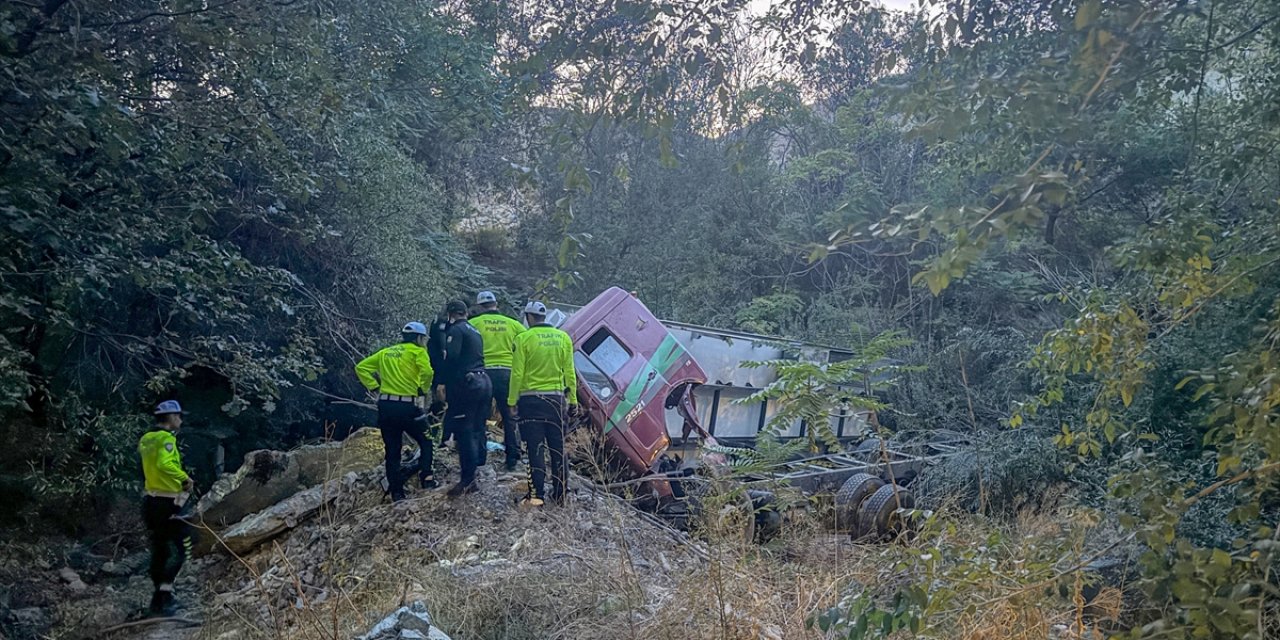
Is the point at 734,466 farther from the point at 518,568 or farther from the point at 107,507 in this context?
the point at 107,507

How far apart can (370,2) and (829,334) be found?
942 cm

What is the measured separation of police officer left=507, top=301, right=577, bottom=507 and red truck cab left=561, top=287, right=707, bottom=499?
1.32m

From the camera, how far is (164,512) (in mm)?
8195

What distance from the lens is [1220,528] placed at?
7031 mm

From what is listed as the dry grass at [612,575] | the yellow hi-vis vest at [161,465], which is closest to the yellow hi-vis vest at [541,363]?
the dry grass at [612,575]

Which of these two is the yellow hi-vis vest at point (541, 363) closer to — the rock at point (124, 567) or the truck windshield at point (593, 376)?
the truck windshield at point (593, 376)

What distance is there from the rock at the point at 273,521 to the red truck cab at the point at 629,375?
104 inches

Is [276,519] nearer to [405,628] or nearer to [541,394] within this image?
[541,394]

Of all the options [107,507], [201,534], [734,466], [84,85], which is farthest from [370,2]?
[734,466]

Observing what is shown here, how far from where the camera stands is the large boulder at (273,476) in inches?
380

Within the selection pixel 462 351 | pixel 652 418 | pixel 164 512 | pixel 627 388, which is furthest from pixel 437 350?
pixel 164 512

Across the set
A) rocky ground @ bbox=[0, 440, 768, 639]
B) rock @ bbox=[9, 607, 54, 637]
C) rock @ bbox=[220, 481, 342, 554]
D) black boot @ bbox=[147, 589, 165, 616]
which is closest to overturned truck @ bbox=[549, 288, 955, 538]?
rocky ground @ bbox=[0, 440, 768, 639]

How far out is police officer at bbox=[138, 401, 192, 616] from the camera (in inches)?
317

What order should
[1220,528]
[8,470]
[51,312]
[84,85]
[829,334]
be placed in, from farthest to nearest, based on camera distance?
[829,334] < [8,470] < [1220,528] < [51,312] < [84,85]
